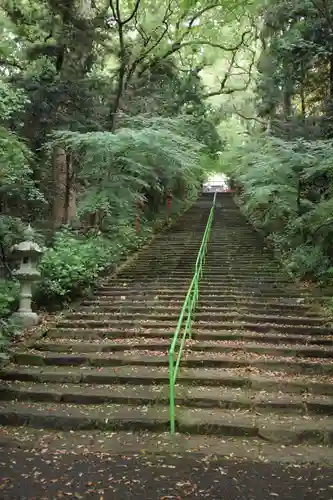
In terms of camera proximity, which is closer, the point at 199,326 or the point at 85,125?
the point at 199,326

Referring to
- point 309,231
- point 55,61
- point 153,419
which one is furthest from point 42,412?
point 55,61

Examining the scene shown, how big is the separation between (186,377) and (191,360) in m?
0.54

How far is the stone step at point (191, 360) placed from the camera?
669 centimetres

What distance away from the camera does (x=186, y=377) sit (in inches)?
250

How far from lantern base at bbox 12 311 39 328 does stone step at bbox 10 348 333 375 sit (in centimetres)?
115

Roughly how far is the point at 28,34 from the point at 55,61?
1078mm

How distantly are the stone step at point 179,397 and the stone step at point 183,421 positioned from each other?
0.41 feet

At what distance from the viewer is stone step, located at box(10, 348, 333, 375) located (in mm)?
6691

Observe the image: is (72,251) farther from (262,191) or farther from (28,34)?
(28,34)

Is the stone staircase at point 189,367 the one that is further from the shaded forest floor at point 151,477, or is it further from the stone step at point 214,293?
the shaded forest floor at point 151,477

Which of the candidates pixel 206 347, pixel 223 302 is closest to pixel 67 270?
pixel 223 302

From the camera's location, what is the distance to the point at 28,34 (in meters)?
13.5

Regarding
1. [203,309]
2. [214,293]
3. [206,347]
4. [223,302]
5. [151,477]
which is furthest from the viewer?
[214,293]

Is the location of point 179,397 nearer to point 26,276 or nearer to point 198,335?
point 198,335
